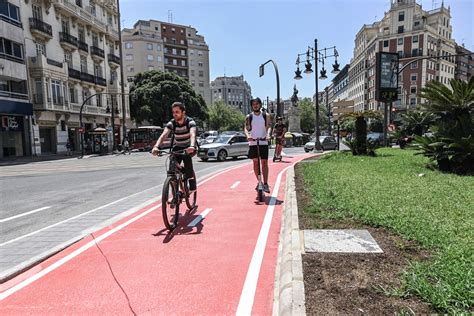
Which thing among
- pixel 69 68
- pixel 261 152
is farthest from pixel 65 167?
pixel 69 68

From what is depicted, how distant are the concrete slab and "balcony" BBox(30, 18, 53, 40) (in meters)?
36.7

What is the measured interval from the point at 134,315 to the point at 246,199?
4.93 meters

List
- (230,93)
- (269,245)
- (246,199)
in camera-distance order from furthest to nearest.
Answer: (230,93), (246,199), (269,245)

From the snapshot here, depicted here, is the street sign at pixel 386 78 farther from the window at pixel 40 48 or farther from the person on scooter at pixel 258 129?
the window at pixel 40 48

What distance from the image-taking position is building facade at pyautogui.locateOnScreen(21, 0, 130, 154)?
106ft

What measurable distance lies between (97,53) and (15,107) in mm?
16748

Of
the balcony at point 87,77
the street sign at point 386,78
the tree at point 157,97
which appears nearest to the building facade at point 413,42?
the tree at point 157,97

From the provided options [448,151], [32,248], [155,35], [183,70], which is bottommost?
[32,248]

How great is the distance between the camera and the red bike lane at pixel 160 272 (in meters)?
3.14

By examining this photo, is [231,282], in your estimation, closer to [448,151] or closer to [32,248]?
[32,248]

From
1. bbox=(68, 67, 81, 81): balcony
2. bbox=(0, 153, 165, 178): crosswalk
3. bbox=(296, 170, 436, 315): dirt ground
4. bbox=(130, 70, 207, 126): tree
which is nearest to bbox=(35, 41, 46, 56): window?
Answer: bbox=(68, 67, 81, 81): balcony

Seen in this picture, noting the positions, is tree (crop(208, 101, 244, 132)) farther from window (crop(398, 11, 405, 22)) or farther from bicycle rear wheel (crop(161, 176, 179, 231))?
bicycle rear wheel (crop(161, 176, 179, 231))

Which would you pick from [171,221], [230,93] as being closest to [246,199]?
[171,221]

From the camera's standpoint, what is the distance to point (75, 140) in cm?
3991
